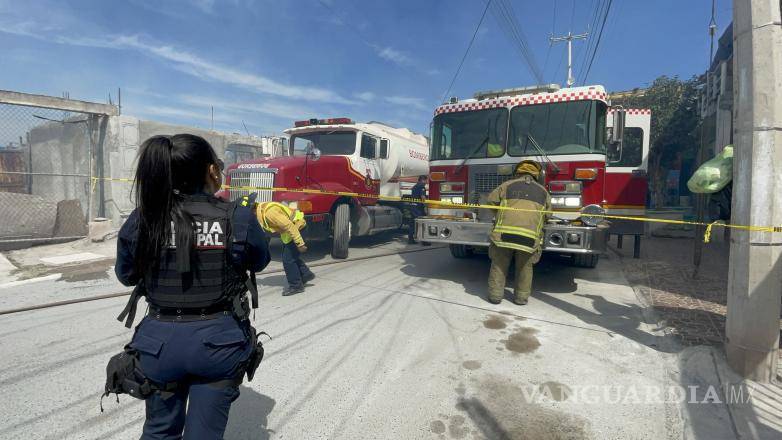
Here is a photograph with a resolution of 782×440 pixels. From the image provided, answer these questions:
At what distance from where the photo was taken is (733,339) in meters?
3.24

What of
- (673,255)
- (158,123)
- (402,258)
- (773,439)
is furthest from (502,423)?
(158,123)

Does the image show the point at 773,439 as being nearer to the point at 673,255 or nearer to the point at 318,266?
the point at 318,266

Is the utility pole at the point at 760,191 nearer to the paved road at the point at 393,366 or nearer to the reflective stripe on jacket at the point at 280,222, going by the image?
Answer: the paved road at the point at 393,366

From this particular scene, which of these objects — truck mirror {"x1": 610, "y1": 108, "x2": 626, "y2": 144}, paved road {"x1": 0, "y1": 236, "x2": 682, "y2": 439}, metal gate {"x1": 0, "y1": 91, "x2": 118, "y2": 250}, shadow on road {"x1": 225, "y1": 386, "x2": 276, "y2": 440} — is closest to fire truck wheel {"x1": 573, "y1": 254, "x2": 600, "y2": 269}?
paved road {"x1": 0, "y1": 236, "x2": 682, "y2": 439}

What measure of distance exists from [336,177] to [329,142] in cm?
101

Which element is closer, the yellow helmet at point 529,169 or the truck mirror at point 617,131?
the yellow helmet at point 529,169

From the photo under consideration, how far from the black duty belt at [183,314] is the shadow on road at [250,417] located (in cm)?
118

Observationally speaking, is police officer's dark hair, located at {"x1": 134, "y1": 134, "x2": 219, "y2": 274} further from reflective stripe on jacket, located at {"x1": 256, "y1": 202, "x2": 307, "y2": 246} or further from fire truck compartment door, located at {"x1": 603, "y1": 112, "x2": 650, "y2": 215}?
fire truck compartment door, located at {"x1": 603, "y1": 112, "x2": 650, "y2": 215}

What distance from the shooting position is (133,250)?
169 centimetres

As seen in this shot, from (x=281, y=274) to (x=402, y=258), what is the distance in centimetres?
270

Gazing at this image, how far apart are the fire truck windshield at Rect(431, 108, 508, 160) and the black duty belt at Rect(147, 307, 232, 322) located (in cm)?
525

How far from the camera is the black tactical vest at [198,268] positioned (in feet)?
5.42

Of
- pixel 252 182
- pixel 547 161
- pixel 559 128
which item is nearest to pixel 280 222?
pixel 252 182

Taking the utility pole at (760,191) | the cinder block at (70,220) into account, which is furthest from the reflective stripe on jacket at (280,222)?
the cinder block at (70,220)
